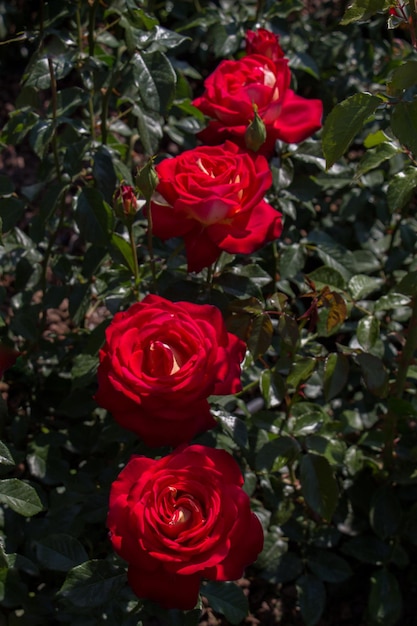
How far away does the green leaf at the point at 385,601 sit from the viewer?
154 cm

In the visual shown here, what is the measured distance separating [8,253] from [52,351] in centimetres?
22

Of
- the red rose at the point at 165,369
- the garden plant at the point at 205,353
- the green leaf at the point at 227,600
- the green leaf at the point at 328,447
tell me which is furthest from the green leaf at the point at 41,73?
the green leaf at the point at 227,600

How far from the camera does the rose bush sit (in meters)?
1.33

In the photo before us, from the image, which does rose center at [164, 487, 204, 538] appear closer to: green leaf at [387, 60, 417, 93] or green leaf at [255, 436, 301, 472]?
green leaf at [255, 436, 301, 472]

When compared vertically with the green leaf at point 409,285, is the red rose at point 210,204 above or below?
above

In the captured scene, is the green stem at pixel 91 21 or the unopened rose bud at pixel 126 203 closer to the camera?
the unopened rose bud at pixel 126 203

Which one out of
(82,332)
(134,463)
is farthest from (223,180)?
(82,332)

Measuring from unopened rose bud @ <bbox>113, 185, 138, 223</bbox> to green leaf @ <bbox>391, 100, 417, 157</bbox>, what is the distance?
0.38 meters

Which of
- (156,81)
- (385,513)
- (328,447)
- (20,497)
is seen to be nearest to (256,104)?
(156,81)

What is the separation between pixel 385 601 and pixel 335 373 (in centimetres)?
50

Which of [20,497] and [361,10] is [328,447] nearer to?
[20,497]

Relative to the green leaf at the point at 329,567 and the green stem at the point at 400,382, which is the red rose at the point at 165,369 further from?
the green leaf at the point at 329,567

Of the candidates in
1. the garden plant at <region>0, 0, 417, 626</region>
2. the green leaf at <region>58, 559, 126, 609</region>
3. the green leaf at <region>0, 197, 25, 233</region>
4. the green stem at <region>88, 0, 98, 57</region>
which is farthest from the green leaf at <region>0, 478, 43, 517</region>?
the green stem at <region>88, 0, 98, 57</region>

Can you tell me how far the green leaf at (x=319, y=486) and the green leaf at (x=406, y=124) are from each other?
558mm
